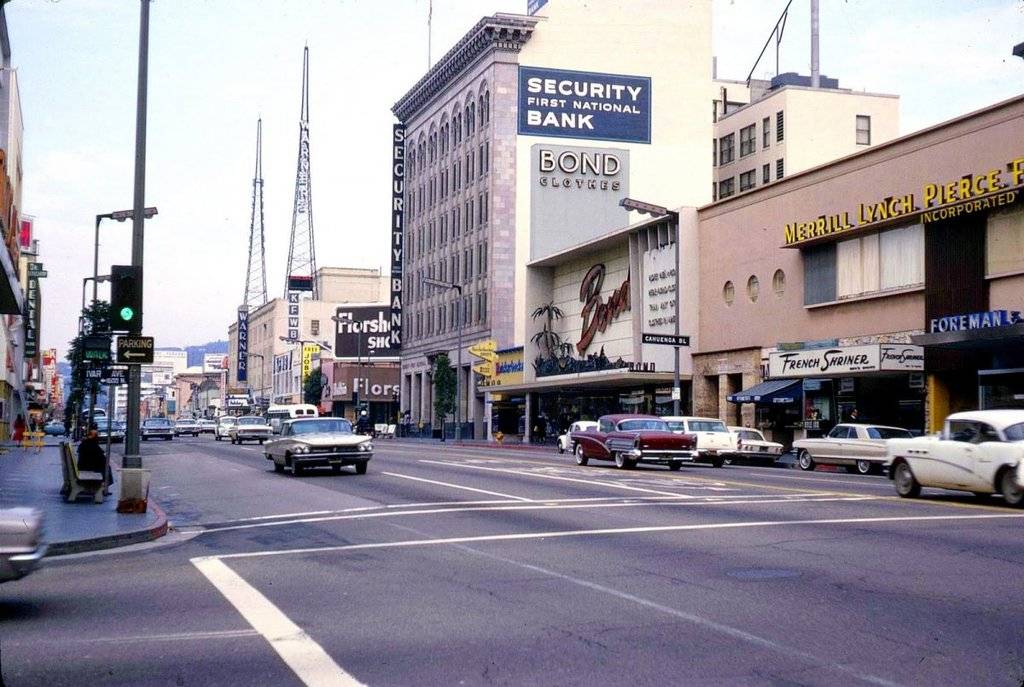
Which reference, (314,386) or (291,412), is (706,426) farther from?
(314,386)

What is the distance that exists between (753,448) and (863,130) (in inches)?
1754

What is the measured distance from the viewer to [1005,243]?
36812 millimetres

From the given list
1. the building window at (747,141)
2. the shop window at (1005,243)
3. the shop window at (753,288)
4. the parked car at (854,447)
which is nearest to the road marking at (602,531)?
the parked car at (854,447)

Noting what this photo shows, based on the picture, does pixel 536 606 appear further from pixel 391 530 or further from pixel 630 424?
pixel 630 424

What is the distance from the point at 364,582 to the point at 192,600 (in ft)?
5.79

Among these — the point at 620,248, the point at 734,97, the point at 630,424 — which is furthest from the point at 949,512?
the point at 734,97

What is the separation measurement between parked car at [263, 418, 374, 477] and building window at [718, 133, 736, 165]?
190 ft

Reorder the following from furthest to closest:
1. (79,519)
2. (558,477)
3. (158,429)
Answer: (158,429) → (558,477) → (79,519)

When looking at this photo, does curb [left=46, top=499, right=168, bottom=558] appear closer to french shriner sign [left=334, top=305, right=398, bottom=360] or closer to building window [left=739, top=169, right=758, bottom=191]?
building window [left=739, top=169, right=758, bottom=191]

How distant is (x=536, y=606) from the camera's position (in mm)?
10359

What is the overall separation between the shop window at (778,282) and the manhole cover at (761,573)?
38052 millimetres

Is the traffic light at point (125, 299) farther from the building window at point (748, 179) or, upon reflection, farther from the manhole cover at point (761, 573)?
the building window at point (748, 179)

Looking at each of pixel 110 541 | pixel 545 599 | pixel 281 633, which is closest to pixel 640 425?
pixel 110 541

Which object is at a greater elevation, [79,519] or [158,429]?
[158,429]
